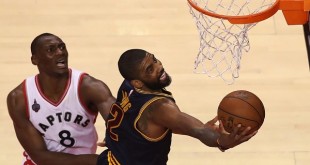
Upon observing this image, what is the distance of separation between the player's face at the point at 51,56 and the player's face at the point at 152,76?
25.6 inches

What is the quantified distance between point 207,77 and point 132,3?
1271 mm

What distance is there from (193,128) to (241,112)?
8.9 inches

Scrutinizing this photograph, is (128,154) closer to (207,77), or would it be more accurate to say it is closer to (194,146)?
(194,146)

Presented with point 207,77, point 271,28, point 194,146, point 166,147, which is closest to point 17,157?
point 194,146

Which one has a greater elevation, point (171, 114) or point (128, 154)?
point (171, 114)

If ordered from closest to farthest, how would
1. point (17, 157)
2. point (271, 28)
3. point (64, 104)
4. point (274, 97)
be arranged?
point (64, 104) → point (17, 157) → point (274, 97) → point (271, 28)

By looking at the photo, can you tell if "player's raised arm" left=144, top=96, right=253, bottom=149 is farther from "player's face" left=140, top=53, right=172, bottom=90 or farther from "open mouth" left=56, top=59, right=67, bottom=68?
"open mouth" left=56, top=59, right=67, bottom=68

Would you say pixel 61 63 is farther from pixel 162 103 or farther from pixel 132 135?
pixel 162 103

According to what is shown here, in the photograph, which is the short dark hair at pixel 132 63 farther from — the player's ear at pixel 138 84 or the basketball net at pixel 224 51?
the basketball net at pixel 224 51

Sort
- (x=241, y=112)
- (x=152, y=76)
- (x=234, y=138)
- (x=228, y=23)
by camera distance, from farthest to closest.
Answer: (x=228, y=23) < (x=152, y=76) < (x=241, y=112) < (x=234, y=138)

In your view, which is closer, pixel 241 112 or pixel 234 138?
pixel 234 138

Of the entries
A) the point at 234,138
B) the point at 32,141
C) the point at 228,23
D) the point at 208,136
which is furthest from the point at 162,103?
the point at 228,23

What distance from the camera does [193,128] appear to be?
3.17 m

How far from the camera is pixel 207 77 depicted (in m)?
5.90
